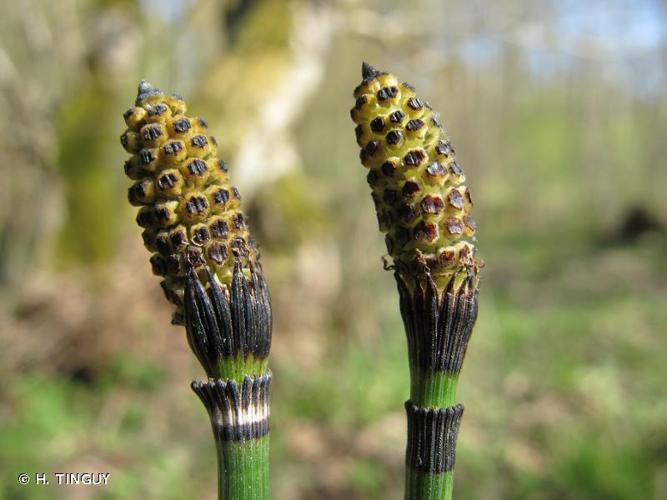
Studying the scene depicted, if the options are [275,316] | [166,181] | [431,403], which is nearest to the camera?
[166,181]

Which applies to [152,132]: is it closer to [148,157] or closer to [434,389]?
[148,157]

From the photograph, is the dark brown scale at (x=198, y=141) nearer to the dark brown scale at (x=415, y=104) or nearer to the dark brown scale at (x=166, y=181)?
the dark brown scale at (x=166, y=181)

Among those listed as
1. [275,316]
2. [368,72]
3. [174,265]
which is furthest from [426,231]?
[275,316]

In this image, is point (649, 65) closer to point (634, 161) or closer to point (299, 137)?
point (634, 161)

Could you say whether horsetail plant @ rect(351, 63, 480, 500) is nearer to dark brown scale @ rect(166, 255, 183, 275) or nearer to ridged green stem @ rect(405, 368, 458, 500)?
ridged green stem @ rect(405, 368, 458, 500)

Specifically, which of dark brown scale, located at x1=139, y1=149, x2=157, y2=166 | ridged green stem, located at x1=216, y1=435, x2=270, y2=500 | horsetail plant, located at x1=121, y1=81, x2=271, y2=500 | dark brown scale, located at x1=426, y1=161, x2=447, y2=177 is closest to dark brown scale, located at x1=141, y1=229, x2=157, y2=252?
horsetail plant, located at x1=121, y1=81, x2=271, y2=500

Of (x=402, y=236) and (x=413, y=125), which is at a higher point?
(x=413, y=125)

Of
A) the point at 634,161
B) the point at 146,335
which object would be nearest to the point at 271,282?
the point at 146,335
